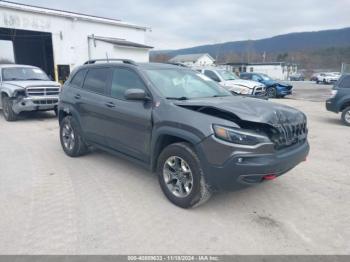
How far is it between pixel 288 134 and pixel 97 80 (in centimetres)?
329

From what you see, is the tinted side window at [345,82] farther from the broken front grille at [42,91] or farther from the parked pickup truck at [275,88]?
the broken front grille at [42,91]

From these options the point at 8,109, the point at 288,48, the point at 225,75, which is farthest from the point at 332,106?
the point at 288,48

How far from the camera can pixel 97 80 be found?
5184 millimetres

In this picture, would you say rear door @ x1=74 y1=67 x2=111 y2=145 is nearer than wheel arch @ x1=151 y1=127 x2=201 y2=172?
No

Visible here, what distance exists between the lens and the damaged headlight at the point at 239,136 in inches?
128

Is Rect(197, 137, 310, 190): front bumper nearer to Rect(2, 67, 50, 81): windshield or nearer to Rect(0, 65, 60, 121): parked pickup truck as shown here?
Rect(0, 65, 60, 121): parked pickup truck

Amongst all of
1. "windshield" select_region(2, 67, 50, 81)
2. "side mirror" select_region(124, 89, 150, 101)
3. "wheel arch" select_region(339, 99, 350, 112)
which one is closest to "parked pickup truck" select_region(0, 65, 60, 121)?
"windshield" select_region(2, 67, 50, 81)

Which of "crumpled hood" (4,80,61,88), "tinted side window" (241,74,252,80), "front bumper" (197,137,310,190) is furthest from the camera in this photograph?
"tinted side window" (241,74,252,80)

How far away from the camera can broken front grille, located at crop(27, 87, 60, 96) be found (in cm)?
978

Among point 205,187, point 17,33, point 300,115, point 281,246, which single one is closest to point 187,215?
point 205,187

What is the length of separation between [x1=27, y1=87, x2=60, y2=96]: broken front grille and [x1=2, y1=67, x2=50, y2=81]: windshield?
1.29 metres

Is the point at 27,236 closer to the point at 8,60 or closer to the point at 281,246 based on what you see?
the point at 281,246

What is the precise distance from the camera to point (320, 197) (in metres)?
4.09

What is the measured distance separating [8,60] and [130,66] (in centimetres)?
2562
